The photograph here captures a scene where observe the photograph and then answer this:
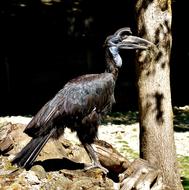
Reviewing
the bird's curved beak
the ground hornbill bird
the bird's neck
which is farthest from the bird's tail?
the bird's curved beak

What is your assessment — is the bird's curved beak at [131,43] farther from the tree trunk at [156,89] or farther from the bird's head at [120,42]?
the tree trunk at [156,89]

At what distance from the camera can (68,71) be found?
25.5 meters

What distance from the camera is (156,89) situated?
995cm

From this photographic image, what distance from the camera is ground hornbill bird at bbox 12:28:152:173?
816 centimetres

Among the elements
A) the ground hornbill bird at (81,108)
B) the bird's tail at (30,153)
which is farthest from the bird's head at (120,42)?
the bird's tail at (30,153)

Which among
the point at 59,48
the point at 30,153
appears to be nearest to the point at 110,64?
the point at 30,153

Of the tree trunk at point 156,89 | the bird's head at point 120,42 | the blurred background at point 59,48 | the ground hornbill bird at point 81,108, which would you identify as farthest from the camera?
the blurred background at point 59,48

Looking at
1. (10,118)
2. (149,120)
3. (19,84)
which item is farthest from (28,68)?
(149,120)

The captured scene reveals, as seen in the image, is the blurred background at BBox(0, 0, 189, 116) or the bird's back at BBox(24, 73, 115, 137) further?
the blurred background at BBox(0, 0, 189, 116)

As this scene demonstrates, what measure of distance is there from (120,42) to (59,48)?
16261 mm

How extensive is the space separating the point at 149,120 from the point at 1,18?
14.2m

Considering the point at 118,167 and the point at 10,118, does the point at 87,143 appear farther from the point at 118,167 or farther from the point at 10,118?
the point at 10,118

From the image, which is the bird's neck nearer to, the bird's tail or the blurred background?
the bird's tail

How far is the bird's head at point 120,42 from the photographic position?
895 cm
